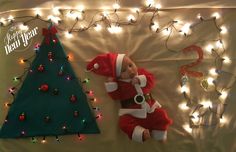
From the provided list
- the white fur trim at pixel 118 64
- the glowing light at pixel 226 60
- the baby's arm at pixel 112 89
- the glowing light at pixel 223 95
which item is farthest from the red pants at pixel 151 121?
the glowing light at pixel 226 60

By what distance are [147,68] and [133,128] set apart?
0.32 m

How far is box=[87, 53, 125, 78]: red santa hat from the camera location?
4.70 ft

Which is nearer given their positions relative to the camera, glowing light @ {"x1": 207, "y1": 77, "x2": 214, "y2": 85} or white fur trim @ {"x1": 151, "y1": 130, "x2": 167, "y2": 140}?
white fur trim @ {"x1": 151, "y1": 130, "x2": 167, "y2": 140}

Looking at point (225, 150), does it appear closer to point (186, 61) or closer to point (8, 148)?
point (186, 61)

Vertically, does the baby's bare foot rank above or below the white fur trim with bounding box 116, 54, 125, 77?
below

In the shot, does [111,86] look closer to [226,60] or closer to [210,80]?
[210,80]

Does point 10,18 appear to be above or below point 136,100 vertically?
above

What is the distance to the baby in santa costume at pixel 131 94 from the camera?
1.43 metres

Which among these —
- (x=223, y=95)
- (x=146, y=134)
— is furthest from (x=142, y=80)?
(x=223, y=95)

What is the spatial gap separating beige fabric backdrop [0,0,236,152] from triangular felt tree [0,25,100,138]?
4 cm

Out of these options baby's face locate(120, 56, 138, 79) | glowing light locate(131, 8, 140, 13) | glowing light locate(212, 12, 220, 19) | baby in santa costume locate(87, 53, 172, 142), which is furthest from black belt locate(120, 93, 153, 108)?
glowing light locate(212, 12, 220, 19)

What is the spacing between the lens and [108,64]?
1.45m

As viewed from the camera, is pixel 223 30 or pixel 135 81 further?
pixel 223 30

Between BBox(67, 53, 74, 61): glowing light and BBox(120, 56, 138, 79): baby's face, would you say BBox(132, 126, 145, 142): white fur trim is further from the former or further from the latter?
BBox(67, 53, 74, 61): glowing light
